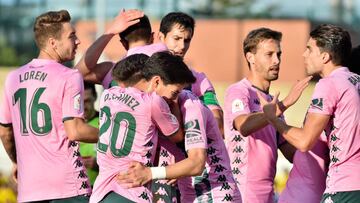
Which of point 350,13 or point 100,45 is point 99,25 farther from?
point 100,45

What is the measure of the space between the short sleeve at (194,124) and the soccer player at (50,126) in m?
0.88

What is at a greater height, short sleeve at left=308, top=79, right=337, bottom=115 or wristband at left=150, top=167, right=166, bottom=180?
short sleeve at left=308, top=79, right=337, bottom=115

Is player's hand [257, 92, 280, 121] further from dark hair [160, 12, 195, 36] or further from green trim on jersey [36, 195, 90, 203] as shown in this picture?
green trim on jersey [36, 195, 90, 203]

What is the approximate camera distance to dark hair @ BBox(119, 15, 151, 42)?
9578mm

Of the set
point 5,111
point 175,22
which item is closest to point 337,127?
point 175,22

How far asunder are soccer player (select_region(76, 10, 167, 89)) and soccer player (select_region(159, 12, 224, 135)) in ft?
0.79

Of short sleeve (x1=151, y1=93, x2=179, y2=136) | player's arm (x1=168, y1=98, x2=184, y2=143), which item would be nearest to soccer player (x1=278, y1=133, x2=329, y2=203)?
player's arm (x1=168, y1=98, x2=184, y2=143)

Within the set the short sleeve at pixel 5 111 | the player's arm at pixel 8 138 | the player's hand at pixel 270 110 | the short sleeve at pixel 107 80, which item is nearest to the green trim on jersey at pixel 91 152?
the short sleeve at pixel 107 80

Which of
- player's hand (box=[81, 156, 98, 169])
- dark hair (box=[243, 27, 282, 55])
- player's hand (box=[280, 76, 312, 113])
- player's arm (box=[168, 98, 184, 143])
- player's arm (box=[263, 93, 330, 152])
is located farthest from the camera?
player's hand (box=[81, 156, 98, 169])

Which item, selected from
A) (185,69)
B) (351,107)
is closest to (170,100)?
(185,69)

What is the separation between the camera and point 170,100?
27.2 feet

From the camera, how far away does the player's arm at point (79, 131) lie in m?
8.78

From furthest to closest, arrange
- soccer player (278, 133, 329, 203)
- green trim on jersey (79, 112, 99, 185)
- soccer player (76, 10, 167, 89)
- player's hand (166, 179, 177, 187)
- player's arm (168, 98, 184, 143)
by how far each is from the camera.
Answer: green trim on jersey (79, 112, 99, 185), soccer player (76, 10, 167, 89), soccer player (278, 133, 329, 203), player's hand (166, 179, 177, 187), player's arm (168, 98, 184, 143)

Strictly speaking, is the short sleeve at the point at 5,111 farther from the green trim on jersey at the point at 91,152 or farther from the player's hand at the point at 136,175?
the green trim on jersey at the point at 91,152
